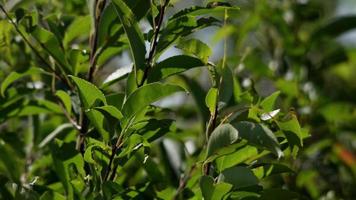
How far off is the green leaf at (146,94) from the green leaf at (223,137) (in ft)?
0.39

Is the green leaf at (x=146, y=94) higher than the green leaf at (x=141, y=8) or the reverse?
the reverse

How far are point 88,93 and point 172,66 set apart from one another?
150 millimetres

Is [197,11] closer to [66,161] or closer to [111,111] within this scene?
[111,111]

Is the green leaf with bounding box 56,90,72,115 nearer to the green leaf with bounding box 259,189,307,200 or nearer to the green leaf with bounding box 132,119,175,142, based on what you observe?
the green leaf with bounding box 132,119,175,142

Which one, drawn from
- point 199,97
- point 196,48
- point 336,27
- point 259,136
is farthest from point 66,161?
point 336,27

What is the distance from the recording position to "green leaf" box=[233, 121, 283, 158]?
2.99ft

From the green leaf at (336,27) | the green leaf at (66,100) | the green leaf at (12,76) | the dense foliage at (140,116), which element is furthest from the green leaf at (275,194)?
the green leaf at (336,27)

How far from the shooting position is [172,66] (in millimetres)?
1146

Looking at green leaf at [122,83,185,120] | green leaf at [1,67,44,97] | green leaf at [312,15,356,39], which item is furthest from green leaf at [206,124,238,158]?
green leaf at [312,15,356,39]

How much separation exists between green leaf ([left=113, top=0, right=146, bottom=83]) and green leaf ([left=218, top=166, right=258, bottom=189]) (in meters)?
0.22

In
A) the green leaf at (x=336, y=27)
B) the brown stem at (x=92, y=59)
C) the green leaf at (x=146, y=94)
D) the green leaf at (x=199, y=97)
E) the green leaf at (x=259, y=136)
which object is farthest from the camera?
the green leaf at (x=336, y=27)

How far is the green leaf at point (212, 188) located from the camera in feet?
3.26

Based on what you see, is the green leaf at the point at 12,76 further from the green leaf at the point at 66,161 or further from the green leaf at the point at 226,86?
the green leaf at the point at 226,86

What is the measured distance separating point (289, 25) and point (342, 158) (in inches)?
19.3
